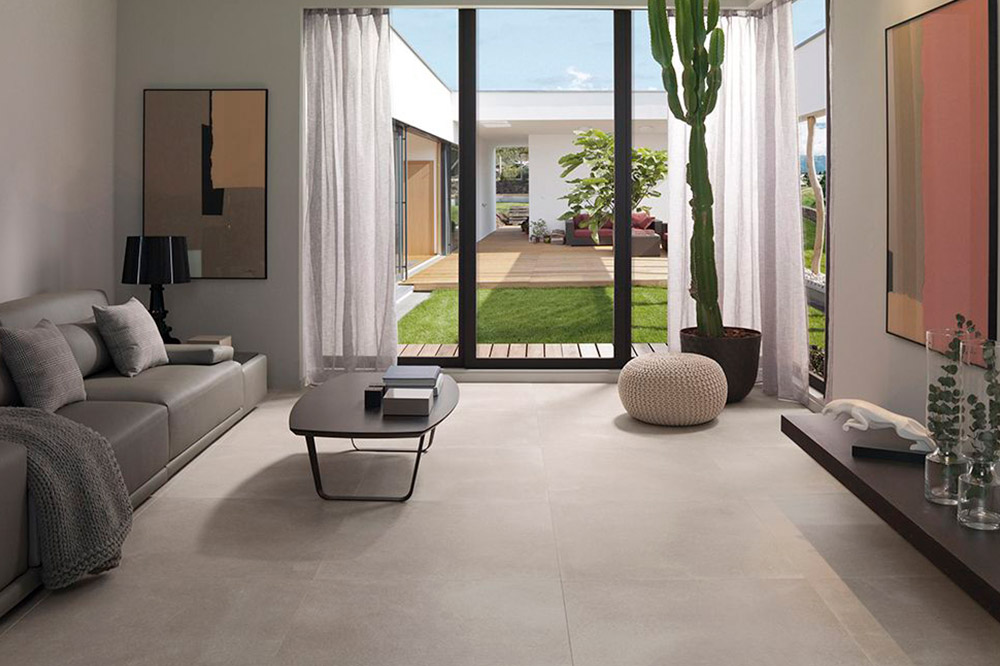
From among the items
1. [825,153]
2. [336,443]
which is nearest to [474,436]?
[336,443]

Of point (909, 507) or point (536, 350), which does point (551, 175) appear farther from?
point (909, 507)

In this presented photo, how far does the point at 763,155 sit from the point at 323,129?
2885mm

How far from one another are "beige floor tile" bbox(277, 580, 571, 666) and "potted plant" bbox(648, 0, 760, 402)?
10.1ft

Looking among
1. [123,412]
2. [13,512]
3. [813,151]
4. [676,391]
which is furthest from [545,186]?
[13,512]

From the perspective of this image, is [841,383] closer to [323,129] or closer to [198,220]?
[323,129]

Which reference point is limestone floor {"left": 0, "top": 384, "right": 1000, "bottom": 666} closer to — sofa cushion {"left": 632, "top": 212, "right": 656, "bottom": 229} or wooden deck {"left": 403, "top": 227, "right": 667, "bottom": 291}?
wooden deck {"left": 403, "top": 227, "right": 667, "bottom": 291}

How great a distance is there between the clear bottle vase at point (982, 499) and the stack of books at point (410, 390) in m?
2.07

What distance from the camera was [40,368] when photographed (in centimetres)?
393

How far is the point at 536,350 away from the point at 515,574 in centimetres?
395

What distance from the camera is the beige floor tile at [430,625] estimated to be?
8.38 feet

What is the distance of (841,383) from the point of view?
508 centimetres

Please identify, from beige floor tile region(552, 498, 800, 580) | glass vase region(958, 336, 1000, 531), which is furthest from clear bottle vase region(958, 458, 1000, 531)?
beige floor tile region(552, 498, 800, 580)

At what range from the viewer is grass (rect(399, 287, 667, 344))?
6.98 m

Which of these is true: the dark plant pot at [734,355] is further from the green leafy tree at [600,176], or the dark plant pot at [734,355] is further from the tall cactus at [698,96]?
the green leafy tree at [600,176]
